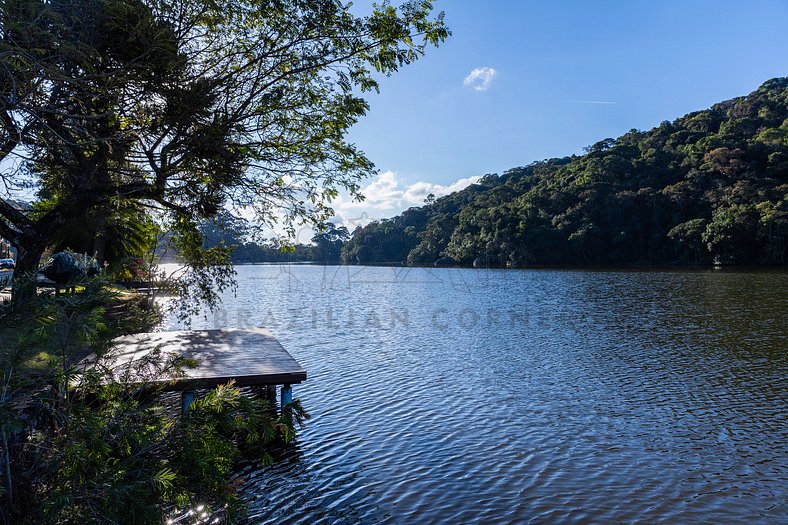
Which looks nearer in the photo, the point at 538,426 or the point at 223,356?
the point at 538,426

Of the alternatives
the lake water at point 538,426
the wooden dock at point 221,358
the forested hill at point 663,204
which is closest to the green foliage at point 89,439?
the wooden dock at point 221,358

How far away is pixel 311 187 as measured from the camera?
34.6ft

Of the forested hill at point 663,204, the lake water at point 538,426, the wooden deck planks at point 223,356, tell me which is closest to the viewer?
the lake water at point 538,426

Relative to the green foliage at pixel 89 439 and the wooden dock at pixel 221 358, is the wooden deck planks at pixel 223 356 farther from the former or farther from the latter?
the green foliage at pixel 89 439

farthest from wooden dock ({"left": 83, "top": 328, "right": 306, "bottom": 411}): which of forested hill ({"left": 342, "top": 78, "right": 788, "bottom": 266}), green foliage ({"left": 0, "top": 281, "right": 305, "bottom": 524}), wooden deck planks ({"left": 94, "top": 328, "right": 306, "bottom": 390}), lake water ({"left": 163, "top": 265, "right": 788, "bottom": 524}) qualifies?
forested hill ({"left": 342, "top": 78, "right": 788, "bottom": 266})

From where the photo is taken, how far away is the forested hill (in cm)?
6284

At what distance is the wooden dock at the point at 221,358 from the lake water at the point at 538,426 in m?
1.23

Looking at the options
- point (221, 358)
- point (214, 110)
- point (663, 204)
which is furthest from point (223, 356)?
point (663, 204)

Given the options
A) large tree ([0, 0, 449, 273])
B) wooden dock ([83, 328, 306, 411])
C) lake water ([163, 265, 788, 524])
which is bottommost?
lake water ([163, 265, 788, 524])

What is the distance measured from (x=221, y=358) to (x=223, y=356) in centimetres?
20

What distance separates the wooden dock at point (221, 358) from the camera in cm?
750

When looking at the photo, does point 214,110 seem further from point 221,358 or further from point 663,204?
point 663,204

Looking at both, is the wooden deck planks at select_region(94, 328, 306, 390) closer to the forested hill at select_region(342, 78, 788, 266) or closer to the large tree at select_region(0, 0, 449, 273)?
the large tree at select_region(0, 0, 449, 273)

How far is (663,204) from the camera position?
7638 centimetres
